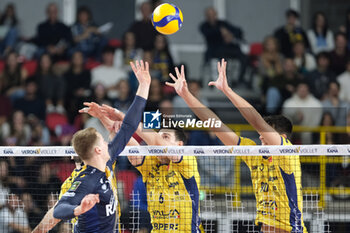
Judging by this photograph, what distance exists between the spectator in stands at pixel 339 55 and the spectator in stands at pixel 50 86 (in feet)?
20.9

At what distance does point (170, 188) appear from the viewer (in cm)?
823

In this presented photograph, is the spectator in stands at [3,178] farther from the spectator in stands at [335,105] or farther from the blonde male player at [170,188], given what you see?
the spectator in stands at [335,105]

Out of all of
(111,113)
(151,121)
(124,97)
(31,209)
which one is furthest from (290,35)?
(111,113)

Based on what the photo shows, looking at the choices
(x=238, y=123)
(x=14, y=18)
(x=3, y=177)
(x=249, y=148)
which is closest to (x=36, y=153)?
(x=249, y=148)

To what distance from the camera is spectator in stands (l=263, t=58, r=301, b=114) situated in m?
14.3

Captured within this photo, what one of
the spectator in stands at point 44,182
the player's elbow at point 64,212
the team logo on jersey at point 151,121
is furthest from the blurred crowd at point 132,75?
the player's elbow at point 64,212

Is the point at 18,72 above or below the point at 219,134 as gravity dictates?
above

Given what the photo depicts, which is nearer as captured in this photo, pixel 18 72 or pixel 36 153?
pixel 36 153

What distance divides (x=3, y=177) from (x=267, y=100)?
604cm

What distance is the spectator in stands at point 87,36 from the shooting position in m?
16.2

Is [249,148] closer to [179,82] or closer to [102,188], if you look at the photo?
[179,82]

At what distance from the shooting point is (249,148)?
26.0 feet

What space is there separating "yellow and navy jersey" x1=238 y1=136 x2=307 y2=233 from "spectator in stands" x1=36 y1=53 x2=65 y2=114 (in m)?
7.84

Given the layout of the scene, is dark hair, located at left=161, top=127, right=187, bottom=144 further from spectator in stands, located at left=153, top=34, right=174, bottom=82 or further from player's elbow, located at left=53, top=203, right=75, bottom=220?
spectator in stands, located at left=153, top=34, right=174, bottom=82
